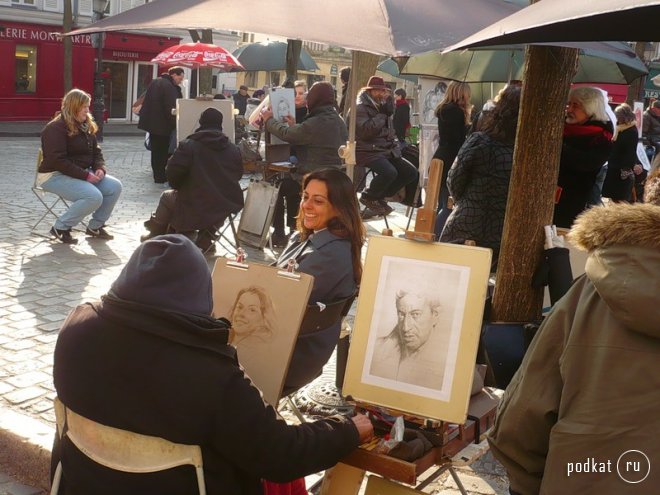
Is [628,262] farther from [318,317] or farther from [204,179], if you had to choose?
[204,179]

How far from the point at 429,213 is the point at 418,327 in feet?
1.45

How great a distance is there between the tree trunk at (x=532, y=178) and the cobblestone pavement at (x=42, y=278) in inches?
34.4

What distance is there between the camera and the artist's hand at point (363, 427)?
3.05 meters

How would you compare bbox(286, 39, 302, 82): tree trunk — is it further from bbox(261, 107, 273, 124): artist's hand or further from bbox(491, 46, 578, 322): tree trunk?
bbox(491, 46, 578, 322): tree trunk

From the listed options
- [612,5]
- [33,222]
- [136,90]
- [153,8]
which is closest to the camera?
[612,5]

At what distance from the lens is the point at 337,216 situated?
4.21 meters

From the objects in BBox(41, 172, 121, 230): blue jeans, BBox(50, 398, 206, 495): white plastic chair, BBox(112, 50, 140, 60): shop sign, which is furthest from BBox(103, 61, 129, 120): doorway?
BBox(50, 398, 206, 495): white plastic chair

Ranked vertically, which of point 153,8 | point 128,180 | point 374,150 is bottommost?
point 128,180

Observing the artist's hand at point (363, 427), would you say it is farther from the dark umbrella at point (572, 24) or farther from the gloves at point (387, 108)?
the gloves at point (387, 108)

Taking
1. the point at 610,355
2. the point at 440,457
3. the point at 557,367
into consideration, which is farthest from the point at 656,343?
the point at 440,457

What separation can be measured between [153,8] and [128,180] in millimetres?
9696

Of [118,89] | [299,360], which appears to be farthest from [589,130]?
[118,89]

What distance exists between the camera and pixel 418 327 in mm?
3297

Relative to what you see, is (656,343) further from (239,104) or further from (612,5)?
(239,104)
